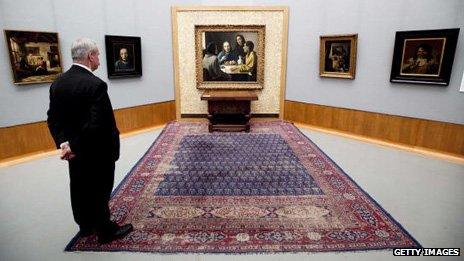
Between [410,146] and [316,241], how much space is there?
4.18m

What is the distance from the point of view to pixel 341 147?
6.25m

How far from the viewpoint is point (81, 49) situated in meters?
2.69

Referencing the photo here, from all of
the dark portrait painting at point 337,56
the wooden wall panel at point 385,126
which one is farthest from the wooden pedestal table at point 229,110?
the dark portrait painting at point 337,56

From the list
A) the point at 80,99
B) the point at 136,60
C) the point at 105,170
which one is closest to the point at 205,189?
the point at 105,170

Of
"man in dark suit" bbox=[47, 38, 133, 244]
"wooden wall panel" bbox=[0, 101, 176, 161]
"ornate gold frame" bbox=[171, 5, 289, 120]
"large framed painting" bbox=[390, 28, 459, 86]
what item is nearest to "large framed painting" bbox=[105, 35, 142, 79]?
"wooden wall panel" bbox=[0, 101, 176, 161]

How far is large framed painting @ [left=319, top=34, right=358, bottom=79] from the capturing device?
6.73m

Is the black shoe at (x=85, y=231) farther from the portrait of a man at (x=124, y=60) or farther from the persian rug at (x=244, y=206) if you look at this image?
the portrait of a man at (x=124, y=60)

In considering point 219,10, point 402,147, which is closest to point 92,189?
point 402,147

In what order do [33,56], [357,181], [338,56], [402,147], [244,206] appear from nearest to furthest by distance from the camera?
[244,206] < [357,181] < [33,56] < [402,147] < [338,56]

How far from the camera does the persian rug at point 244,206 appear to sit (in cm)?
308

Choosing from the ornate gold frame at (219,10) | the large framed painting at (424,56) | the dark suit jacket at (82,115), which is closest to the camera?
the dark suit jacket at (82,115)
